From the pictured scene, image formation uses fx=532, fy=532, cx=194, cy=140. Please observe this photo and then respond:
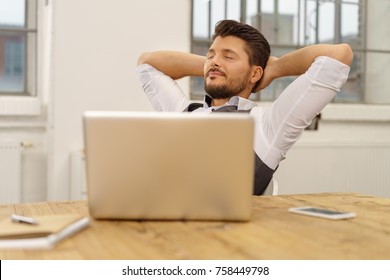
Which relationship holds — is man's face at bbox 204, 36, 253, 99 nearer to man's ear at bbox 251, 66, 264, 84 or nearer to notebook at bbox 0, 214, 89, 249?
man's ear at bbox 251, 66, 264, 84

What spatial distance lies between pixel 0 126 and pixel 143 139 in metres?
2.58

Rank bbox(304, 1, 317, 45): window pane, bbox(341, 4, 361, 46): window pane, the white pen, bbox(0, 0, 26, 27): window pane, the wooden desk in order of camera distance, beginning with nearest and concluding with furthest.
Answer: the wooden desk
the white pen
bbox(0, 0, 26, 27): window pane
bbox(304, 1, 317, 45): window pane
bbox(341, 4, 361, 46): window pane

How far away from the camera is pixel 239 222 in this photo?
3.45 feet

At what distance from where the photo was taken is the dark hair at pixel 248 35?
76.5 inches

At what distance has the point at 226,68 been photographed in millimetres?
1921

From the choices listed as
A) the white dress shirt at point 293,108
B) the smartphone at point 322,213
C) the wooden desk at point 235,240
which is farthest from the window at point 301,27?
the wooden desk at point 235,240

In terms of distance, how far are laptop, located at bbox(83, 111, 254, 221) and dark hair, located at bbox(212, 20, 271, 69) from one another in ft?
3.32

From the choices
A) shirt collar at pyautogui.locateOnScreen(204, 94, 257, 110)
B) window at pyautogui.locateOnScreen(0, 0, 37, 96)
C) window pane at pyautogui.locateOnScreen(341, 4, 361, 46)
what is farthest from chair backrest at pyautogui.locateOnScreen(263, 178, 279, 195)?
window pane at pyautogui.locateOnScreen(341, 4, 361, 46)

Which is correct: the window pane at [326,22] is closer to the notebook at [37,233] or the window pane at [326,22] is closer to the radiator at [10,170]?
the radiator at [10,170]

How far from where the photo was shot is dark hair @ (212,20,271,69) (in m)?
1.94

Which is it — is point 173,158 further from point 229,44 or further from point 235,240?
point 229,44

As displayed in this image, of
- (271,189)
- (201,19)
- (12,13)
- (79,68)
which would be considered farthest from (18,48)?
(271,189)

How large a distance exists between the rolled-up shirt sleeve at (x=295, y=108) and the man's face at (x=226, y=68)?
122 millimetres

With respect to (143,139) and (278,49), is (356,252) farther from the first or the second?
(278,49)
